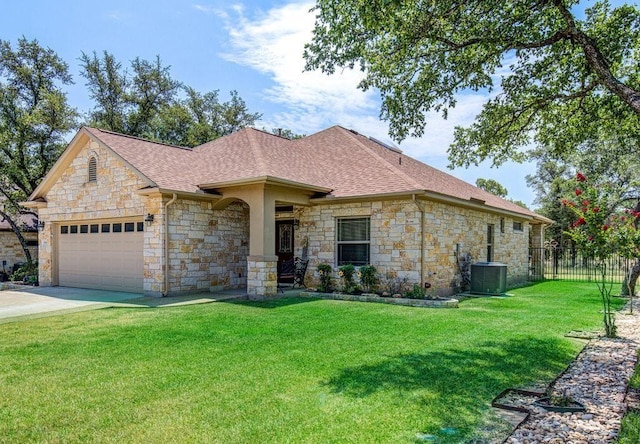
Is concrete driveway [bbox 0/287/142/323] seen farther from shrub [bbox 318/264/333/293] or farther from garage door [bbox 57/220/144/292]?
shrub [bbox 318/264/333/293]

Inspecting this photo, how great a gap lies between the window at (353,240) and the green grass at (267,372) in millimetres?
3381

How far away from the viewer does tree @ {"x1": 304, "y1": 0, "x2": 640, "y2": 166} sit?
667 cm

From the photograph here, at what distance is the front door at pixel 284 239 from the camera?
1444 cm

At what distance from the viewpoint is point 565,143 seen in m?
9.61

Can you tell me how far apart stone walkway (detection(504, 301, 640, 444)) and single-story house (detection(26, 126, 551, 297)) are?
541cm

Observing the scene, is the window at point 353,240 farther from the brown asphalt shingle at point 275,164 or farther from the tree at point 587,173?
the tree at point 587,173

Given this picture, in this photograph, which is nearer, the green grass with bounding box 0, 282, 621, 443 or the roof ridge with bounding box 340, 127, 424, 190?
the green grass with bounding box 0, 282, 621, 443

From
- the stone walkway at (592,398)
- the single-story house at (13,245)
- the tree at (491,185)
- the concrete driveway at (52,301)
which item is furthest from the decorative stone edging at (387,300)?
the tree at (491,185)

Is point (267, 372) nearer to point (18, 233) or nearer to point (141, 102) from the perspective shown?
point (18, 233)

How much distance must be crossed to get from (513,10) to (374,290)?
23.9ft

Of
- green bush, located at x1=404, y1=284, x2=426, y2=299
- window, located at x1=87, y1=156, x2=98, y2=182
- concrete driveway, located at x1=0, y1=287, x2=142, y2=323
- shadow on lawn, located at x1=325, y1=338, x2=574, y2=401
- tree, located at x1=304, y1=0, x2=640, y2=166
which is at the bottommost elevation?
concrete driveway, located at x1=0, y1=287, x2=142, y2=323

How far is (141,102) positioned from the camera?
24.6 m

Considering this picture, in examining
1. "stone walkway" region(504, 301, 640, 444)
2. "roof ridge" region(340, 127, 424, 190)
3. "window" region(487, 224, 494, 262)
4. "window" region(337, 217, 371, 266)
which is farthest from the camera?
"window" region(487, 224, 494, 262)

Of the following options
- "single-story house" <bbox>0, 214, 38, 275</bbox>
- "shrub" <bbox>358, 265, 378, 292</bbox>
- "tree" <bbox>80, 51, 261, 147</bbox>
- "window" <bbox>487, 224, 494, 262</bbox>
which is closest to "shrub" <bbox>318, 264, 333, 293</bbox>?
"shrub" <bbox>358, 265, 378, 292</bbox>
